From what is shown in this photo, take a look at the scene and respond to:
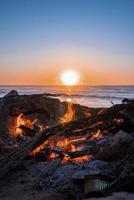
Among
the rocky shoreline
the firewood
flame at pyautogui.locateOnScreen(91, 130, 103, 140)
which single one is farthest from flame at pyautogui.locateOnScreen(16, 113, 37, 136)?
the firewood

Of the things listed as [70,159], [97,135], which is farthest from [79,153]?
[97,135]

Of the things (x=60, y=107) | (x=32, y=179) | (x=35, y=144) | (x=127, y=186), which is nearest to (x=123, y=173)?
(x=127, y=186)

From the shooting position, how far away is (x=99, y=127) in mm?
10430

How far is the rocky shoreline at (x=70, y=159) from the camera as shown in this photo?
22.8ft

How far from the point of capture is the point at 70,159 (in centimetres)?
888

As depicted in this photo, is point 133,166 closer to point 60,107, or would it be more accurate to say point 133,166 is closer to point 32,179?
point 32,179

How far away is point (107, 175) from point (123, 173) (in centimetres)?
37

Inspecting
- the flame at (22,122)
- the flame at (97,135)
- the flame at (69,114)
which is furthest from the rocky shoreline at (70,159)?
the flame at (69,114)

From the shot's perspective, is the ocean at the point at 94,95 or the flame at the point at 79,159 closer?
the flame at the point at 79,159

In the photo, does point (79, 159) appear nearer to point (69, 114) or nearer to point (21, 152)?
point (21, 152)

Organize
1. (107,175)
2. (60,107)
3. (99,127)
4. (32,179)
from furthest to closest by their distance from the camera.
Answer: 1. (60,107)
2. (99,127)
3. (32,179)
4. (107,175)

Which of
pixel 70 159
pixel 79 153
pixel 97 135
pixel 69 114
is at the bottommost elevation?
pixel 70 159

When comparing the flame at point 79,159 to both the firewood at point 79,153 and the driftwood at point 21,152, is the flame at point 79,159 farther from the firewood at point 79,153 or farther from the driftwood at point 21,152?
the driftwood at point 21,152

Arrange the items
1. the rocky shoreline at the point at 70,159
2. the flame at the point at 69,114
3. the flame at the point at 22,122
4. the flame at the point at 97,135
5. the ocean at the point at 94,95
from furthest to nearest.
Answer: the ocean at the point at 94,95 → the flame at the point at 69,114 → the flame at the point at 22,122 → the flame at the point at 97,135 → the rocky shoreline at the point at 70,159
